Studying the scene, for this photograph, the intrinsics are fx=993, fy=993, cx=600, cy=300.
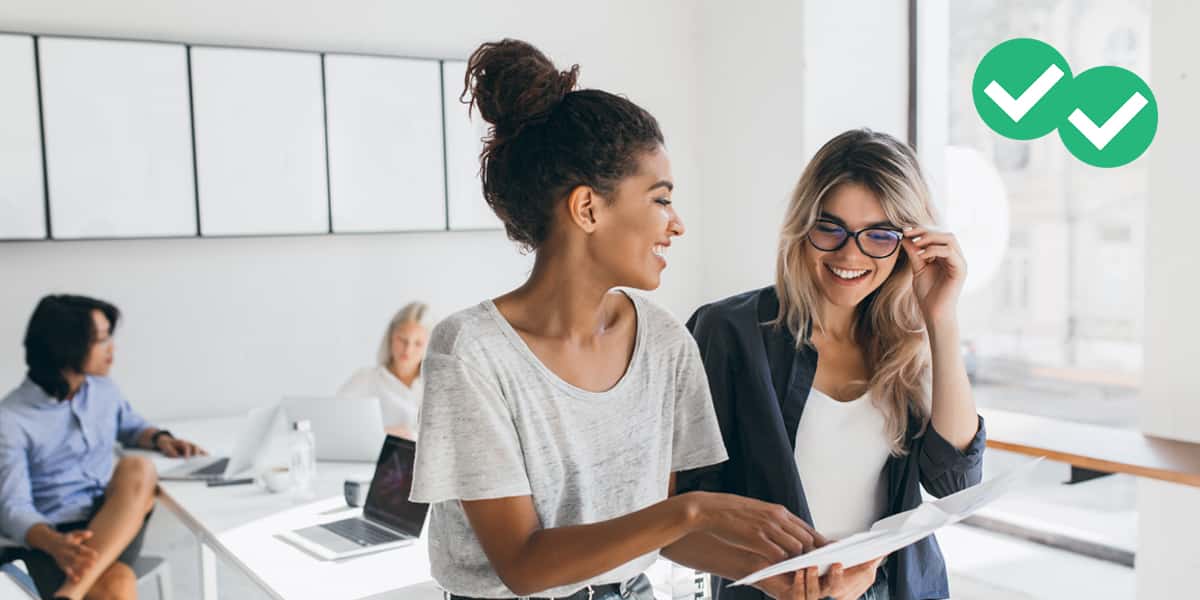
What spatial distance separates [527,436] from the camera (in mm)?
1108

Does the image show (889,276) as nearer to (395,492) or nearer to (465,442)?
(465,442)

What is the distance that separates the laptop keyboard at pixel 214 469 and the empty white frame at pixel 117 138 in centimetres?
121

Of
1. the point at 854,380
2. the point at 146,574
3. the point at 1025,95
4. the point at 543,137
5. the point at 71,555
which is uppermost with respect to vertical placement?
the point at 1025,95

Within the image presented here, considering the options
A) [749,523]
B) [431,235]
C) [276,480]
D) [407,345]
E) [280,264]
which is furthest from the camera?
[431,235]

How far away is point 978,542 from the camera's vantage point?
399 centimetres

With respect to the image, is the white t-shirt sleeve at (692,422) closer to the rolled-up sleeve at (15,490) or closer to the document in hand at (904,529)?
the document in hand at (904,529)

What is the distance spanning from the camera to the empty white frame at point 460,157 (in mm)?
4523

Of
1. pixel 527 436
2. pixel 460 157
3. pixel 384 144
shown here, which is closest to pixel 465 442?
pixel 527 436

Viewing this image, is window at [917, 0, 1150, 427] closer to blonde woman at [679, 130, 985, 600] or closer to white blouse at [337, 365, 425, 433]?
blonde woman at [679, 130, 985, 600]

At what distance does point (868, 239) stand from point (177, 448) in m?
2.65

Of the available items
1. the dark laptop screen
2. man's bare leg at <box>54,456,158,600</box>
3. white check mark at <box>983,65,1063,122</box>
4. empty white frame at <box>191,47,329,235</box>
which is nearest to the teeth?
the dark laptop screen

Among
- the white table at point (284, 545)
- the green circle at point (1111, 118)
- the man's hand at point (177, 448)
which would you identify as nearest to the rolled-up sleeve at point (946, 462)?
the white table at point (284, 545)

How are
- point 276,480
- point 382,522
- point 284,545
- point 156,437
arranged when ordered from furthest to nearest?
point 156,437, point 276,480, point 382,522, point 284,545

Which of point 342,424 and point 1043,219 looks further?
point 1043,219
